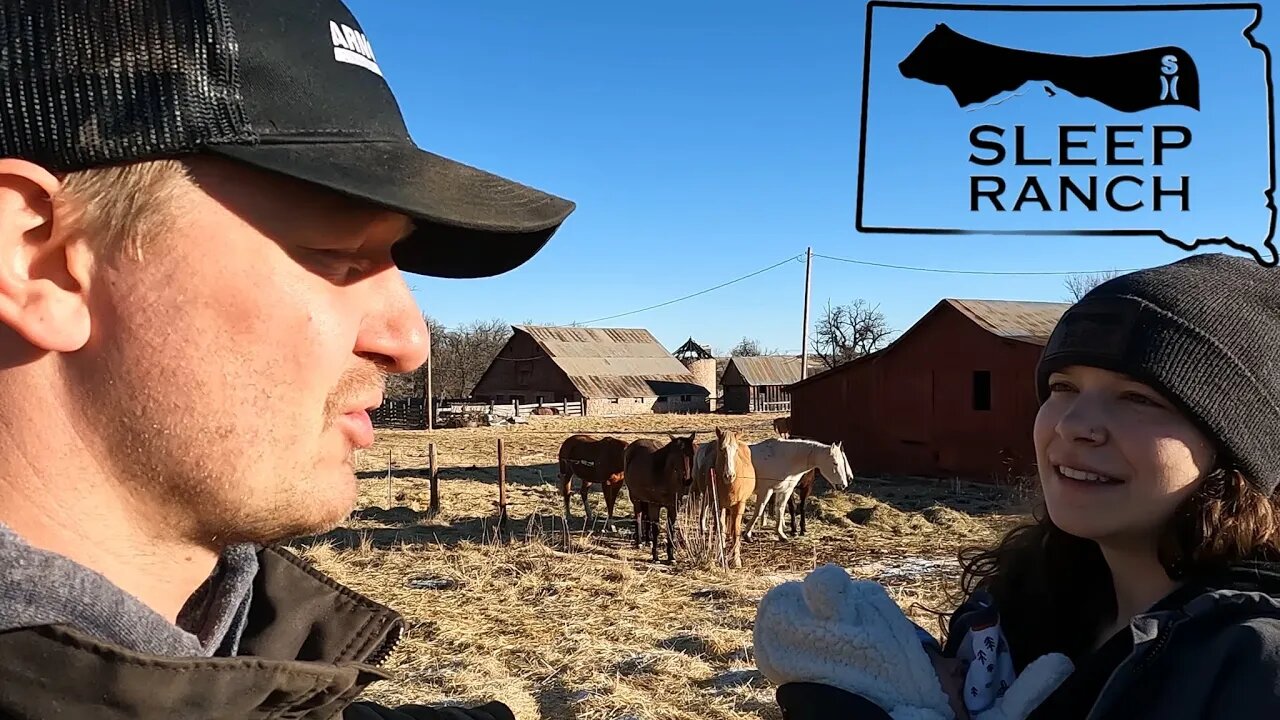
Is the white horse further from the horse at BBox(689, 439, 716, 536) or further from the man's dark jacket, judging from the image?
the man's dark jacket

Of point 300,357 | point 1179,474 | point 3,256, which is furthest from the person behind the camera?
point 1179,474

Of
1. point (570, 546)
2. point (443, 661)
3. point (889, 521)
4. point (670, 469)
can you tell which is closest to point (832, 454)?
point (889, 521)

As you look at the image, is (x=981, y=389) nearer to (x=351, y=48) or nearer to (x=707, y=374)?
(x=351, y=48)

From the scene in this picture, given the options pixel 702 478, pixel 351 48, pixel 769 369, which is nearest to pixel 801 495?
pixel 702 478

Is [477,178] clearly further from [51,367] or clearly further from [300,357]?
[51,367]

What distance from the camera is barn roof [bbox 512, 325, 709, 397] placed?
39.1m

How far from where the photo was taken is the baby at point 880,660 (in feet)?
5.27

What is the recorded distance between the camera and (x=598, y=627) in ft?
20.3

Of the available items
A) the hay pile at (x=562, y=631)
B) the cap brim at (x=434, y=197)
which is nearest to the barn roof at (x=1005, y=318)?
the hay pile at (x=562, y=631)

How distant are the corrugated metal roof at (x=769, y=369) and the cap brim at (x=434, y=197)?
43.8 metres

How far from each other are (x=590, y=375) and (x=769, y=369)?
13.0m

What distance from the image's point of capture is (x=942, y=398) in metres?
17.4

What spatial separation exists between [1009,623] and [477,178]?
6.44 feet

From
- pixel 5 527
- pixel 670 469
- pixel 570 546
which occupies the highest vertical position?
pixel 5 527
